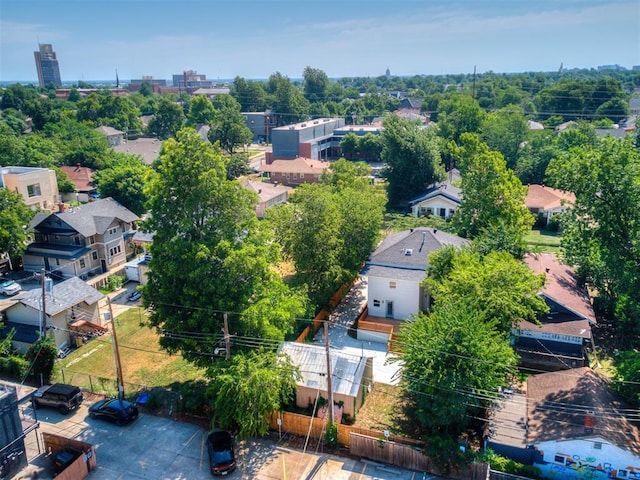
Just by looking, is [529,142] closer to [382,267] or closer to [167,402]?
[382,267]

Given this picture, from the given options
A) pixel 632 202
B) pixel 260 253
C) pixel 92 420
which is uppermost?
pixel 632 202

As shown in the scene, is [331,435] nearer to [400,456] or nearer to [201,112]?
[400,456]

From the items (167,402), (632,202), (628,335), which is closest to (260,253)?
(167,402)

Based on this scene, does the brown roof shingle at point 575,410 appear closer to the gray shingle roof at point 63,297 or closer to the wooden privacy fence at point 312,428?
the wooden privacy fence at point 312,428

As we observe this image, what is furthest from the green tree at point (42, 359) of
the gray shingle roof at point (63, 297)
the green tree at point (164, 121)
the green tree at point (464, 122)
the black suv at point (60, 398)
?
the green tree at point (164, 121)

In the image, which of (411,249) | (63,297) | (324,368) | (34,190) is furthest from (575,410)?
(34,190)

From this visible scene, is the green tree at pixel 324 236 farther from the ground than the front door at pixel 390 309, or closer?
farther from the ground
